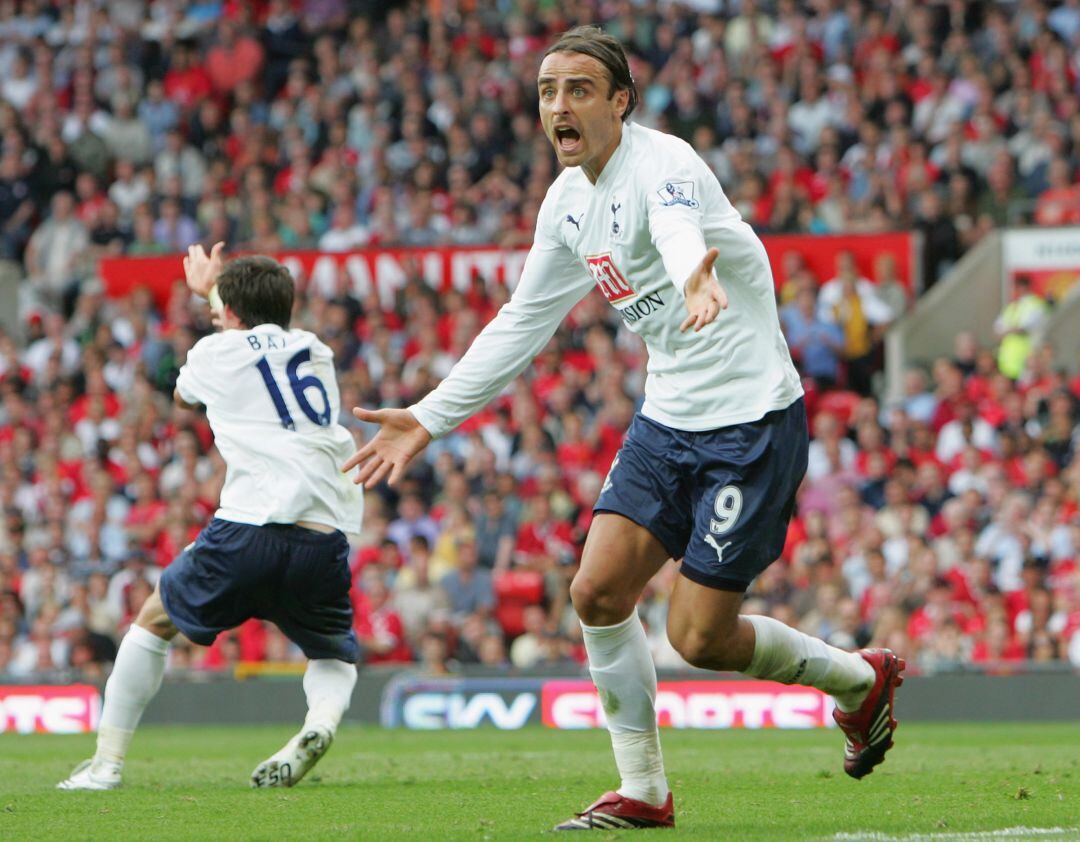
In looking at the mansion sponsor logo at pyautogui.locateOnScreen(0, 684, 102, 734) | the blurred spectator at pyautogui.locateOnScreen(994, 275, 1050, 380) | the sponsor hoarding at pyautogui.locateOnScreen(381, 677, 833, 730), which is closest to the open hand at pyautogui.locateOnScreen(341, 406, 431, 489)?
the sponsor hoarding at pyautogui.locateOnScreen(381, 677, 833, 730)

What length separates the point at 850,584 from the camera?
15.1 m

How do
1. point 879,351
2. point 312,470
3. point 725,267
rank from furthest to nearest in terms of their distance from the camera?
point 879,351, point 312,470, point 725,267

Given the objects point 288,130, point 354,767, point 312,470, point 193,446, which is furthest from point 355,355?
point 312,470

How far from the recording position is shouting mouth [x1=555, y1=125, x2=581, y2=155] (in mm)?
6109

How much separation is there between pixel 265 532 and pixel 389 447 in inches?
74.1

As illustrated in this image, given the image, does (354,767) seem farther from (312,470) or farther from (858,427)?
(858,427)

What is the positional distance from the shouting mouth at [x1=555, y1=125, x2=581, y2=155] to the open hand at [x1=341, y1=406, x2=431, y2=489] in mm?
983

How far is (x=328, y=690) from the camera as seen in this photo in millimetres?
7910

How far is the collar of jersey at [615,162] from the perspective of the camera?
620cm

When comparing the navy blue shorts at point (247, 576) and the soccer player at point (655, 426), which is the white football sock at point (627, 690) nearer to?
the soccer player at point (655, 426)

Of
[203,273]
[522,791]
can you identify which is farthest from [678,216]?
[203,273]

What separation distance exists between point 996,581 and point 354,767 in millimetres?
7022

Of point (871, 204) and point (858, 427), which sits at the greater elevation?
point (871, 204)

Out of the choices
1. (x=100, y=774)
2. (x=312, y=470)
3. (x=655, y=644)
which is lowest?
(x=655, y=644)
